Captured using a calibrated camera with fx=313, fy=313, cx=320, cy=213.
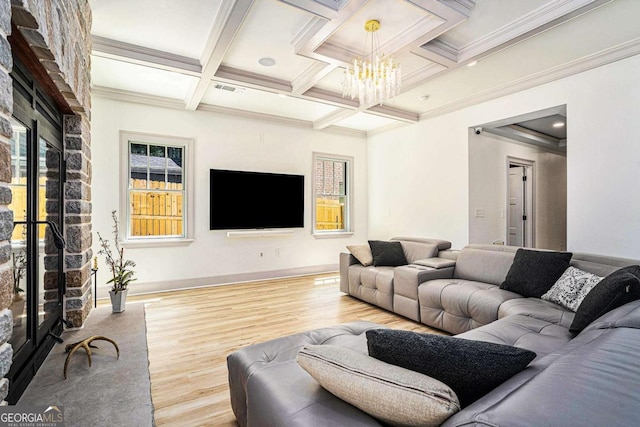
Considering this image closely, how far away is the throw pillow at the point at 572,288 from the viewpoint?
89.4 inches

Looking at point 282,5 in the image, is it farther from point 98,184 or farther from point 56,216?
point 98,184

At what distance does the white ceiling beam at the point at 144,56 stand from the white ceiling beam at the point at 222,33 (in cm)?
15

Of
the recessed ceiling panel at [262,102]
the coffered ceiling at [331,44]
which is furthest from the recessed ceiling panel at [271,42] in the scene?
the recessed ceiling panel at [262,102]

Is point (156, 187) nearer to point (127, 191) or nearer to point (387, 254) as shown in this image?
point (127, 191)

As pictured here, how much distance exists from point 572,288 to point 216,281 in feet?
14.4

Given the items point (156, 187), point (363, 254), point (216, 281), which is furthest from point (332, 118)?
point (216, 281)

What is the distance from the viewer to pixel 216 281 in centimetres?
491

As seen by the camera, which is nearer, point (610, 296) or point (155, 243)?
point (610, 296)

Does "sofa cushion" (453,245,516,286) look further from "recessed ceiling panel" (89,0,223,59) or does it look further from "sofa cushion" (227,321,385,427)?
"recessed ceiling panel" (89,0,223,59)

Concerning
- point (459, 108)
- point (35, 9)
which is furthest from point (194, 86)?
point (459, 108)

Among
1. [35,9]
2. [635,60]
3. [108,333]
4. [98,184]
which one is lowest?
[108,333]

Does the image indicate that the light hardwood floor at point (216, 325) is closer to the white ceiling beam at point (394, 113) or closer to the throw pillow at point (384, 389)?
the throw pillow at point (384, 389)

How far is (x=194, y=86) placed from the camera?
390 centimetres

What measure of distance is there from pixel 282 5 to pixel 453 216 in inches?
144
